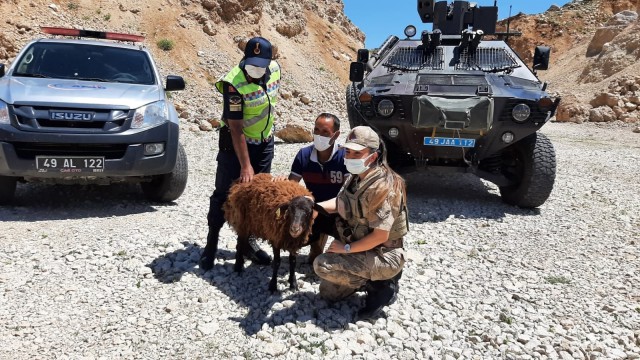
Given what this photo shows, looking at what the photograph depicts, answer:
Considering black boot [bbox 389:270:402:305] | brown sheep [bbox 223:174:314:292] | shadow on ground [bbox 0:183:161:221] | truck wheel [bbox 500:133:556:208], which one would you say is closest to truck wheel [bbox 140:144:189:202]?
shadow on ground [bbox 0:183:161:221]

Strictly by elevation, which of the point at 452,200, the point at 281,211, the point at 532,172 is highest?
the point at 532,172

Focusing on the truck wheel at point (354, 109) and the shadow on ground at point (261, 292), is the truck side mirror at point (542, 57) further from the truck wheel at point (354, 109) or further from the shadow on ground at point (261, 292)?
the shadow on ground at point (261, 292)

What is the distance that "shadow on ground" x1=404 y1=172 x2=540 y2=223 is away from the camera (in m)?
6.32

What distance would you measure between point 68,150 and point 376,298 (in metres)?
3.56

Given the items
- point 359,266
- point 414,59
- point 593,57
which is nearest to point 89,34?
point 414,59

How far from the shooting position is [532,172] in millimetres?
6277

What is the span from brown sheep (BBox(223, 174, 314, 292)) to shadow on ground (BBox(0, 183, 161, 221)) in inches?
87.8

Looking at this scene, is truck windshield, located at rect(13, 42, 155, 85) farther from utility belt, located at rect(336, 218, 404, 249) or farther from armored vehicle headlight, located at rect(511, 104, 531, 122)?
armored vehicle headlight, located at rect(511, 104, 531, 122)

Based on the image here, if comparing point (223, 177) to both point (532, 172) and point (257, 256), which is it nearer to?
point (257, 256)

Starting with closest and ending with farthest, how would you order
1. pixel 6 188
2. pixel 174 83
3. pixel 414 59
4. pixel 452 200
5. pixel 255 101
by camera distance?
1. pixel 255 101
2. pixel 6 188
3. pixel 174 83
4. pixel 452 200
5. pixel 414 59

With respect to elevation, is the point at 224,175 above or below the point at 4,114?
below

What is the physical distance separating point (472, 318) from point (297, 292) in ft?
4.17

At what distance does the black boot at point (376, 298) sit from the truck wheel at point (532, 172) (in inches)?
135

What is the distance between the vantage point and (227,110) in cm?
401
